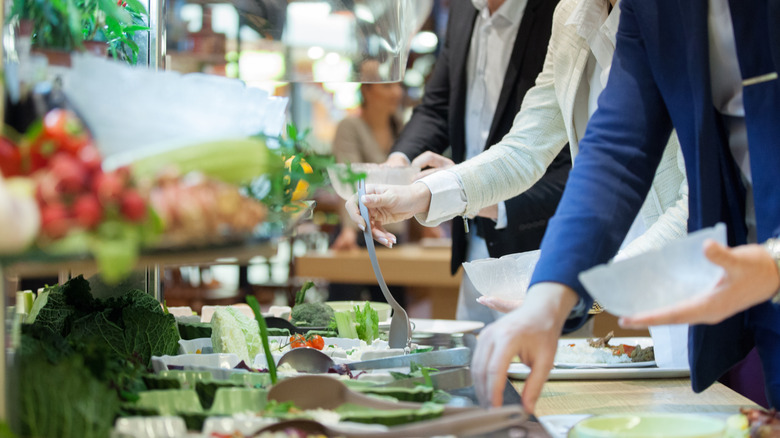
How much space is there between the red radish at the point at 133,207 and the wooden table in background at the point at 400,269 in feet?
13.5

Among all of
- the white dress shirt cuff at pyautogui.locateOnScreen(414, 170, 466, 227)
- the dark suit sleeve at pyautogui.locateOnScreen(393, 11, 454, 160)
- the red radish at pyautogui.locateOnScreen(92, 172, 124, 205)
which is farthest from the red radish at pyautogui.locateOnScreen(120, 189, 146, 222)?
the dark suit sleeve at pyautogui.locateOnScreen(393, 11, 454, 160)

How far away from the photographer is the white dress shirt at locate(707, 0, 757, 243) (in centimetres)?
125

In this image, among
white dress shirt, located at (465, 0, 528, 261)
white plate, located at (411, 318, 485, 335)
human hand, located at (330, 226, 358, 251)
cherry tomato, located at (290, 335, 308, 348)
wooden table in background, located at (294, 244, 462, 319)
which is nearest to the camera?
cherry tomato, located at (290, 335, 308, 348)

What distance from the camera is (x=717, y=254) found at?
2.85ft

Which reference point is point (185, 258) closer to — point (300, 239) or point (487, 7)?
point (487, 7)

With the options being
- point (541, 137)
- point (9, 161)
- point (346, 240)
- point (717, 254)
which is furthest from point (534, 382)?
point (346, 240)

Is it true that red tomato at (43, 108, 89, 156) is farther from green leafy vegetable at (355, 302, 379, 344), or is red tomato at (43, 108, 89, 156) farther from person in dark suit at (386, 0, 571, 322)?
person in dark suit at (386, 0, 571, 322)

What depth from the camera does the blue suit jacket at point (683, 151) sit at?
1.17m

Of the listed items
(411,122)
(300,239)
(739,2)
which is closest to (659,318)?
(739,2)

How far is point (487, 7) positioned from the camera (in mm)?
2596

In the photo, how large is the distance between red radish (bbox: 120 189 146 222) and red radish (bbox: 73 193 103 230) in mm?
22

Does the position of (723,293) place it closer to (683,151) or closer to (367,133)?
(683,151)

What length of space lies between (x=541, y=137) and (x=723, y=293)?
122 centimetres

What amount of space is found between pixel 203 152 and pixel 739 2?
2.76 feet
